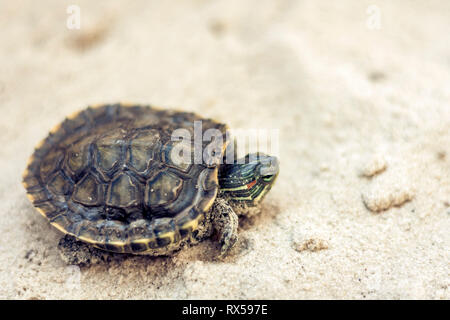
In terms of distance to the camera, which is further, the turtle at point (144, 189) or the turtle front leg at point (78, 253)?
the turtle front leg at point (78, 253)

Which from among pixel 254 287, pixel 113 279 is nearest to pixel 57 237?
pixel 113 279

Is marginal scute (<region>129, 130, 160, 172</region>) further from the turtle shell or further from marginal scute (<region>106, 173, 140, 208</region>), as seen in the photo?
marginal scute (<region>106, 173, 140, 208</region>)

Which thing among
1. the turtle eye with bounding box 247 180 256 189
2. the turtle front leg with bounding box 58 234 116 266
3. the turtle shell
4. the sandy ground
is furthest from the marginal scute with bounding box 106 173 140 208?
the turtle eye with bounding box 247 180 256 189

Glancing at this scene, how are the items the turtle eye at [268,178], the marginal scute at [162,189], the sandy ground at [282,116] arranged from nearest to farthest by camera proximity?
1. the sandy ground at [282,116]
2. the marginal scute at [162,189]
3. the turtle eye at [268,178]

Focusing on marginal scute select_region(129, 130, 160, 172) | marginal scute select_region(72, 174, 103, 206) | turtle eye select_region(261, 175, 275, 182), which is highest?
marginal scute select_region(129, 130, 160, 172)

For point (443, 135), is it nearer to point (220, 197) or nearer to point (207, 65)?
point (220, 197)

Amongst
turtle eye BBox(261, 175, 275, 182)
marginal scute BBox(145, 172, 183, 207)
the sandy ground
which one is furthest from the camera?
turtle eye BBox(261, 175, 275, 182)

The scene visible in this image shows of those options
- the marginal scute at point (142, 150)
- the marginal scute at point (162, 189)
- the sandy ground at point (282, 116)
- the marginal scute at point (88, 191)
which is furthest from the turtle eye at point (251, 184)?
the marginal scute at point (88, 191)

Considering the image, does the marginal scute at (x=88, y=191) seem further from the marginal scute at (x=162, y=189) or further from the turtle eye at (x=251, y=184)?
the turtle eye at (x=251, y=184)
